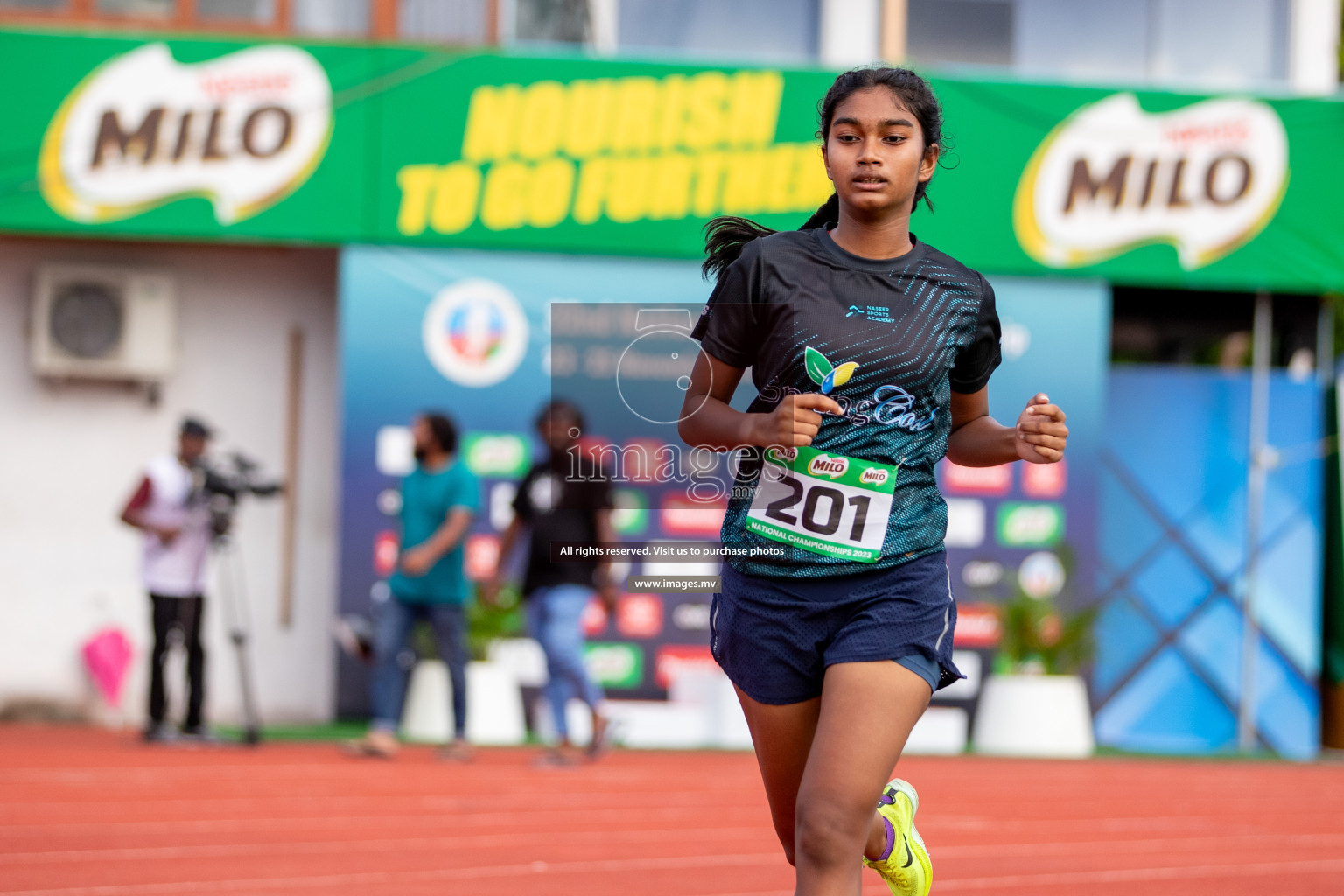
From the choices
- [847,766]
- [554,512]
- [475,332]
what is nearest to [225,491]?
[554,512]

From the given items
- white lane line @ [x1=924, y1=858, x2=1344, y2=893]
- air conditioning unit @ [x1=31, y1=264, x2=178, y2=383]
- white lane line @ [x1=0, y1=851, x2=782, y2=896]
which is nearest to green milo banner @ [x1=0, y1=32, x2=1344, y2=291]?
air conditioning unit @ [x1=31, y1=264, x2=178, y2=383]

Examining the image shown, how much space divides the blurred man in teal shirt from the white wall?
3.04 metres

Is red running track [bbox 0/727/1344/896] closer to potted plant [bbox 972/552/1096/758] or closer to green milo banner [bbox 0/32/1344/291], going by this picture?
potted plant [bbox 972/552/1096/758]

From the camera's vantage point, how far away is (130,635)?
12531 mm

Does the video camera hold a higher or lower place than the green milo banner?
lower

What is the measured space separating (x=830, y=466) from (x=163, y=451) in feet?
33.8

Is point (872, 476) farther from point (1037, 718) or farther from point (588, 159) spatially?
point (588, 159)

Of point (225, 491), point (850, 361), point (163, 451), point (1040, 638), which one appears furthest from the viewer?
point (163, 451)

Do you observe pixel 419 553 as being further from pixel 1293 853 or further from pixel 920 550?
pixel 920 550

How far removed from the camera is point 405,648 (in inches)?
379

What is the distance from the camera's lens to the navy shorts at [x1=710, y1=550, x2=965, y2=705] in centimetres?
328

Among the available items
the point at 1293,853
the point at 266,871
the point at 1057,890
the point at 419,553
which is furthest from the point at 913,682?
the point at 419,553

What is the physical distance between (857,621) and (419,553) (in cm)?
635

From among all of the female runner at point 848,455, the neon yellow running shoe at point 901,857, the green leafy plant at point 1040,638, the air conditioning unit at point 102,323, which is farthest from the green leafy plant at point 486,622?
the female runner at point 848,455
